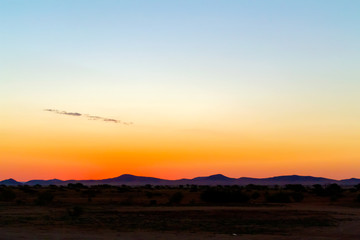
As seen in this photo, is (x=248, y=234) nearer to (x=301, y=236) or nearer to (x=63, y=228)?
(x=301, y=236)

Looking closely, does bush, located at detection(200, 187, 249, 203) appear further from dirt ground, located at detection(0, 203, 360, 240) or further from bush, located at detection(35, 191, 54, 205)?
dirt ground, located at detection(0, 203, 360, 240)

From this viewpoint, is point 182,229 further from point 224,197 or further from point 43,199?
point 224,197

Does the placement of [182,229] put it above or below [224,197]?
below

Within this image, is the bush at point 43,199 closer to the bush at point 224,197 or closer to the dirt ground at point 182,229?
the dirt ground at point 182,229

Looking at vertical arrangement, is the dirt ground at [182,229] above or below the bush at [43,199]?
below

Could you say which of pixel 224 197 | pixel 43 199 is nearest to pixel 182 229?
pixel 43 199

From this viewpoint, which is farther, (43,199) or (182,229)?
(43,199)

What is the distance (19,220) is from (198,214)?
14273 mm

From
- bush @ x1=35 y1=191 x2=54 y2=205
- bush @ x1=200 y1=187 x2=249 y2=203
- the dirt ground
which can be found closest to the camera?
the dirt ground

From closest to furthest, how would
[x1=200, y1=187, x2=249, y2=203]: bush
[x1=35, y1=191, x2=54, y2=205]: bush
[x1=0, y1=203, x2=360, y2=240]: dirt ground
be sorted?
[x1=0, y1=203, x2=360, y2=240]: dirt ground, [x1=35, y1=191, x2=54, y2=205]: bush, [x1=200, y1=187, x2=249, y2=203]: bush

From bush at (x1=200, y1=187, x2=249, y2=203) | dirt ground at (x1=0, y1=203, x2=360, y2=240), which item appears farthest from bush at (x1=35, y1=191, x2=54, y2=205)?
bush at (x1=200, y1=187, x2=249, y2=203)

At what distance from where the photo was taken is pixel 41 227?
91.4 ft

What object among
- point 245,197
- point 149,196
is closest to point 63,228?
point 245,197

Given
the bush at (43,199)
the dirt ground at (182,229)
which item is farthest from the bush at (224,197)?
the dirt ground at (182,229)
